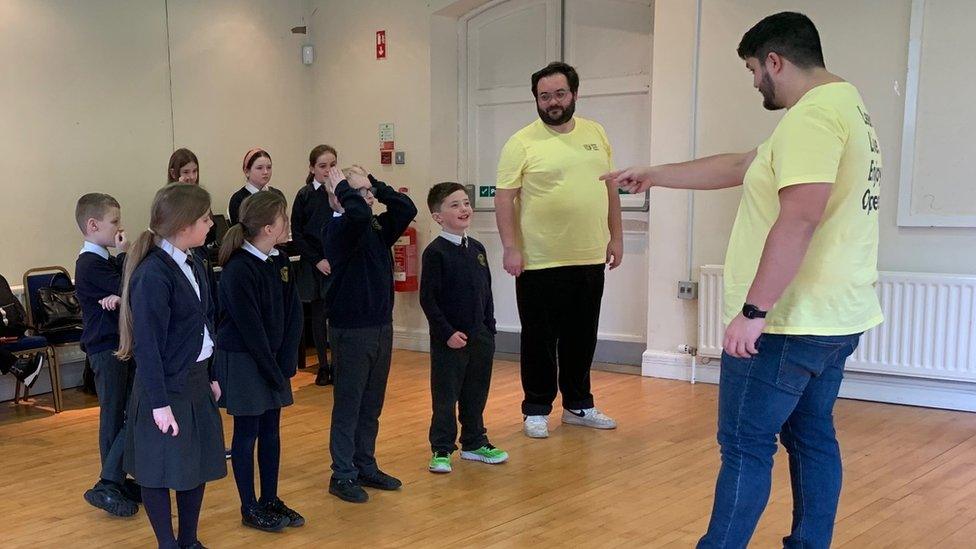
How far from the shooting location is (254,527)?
3.26 metres

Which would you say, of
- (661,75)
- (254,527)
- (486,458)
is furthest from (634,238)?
(254,527)

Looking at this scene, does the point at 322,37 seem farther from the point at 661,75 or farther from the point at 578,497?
the point at 578,497

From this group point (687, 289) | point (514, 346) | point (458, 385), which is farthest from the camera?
point (514, 346)

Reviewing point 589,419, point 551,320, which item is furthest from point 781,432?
point 589,419

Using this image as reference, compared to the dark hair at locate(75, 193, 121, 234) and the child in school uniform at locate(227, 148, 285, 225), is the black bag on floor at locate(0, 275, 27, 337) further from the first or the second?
the dark hair at locate(75, 193, 121, 234)

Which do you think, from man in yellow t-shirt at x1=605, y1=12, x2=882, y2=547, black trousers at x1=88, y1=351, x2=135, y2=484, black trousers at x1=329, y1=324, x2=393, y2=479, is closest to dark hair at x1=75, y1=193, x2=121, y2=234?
black trousers at x1=88, y1=351, x2=135, y2=484

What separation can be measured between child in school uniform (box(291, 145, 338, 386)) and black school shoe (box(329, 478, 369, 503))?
5.90 ft

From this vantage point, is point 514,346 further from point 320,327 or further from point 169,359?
point 169,359

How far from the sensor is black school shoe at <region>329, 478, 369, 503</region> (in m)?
3.49

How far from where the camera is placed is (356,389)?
134 inches

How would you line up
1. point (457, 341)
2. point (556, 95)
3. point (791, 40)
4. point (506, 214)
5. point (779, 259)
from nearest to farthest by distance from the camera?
point (779, 259) < point (791, 40) < point (457, 341) < point (556, 95) < point (506, 214)

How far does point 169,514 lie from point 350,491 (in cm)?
81

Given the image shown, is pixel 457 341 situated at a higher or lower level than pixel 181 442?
higher

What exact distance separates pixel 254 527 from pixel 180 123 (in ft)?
12.5
